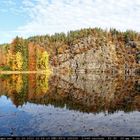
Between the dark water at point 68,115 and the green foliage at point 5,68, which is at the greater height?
the green foliage at point 5,68

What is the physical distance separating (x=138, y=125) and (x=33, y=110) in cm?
1649

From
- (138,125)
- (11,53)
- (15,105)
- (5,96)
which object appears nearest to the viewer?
(138,125)

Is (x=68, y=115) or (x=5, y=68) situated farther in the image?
(x=5, y=68)

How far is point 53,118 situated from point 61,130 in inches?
324

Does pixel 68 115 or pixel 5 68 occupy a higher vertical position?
pixel 5 68

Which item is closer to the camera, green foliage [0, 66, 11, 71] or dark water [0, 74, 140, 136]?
dark water [0, 74, 140, 136]

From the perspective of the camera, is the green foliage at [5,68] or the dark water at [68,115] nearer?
the dark water at [68,115]

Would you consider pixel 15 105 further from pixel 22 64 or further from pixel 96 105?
pixel 22 64

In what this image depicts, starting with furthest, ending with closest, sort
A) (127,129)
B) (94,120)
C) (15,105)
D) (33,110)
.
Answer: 1. (15,105)
2. (33,110)
3. (94,120)
4. (127,129)

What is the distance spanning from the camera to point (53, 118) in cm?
4909

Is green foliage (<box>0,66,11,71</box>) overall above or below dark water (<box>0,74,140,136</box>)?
above

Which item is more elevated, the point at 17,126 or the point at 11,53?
the point at 11,53

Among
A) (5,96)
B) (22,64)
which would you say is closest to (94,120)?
(5,96)

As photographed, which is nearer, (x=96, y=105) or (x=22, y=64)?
(x=96, y=105)
